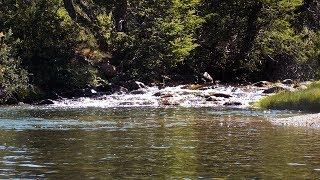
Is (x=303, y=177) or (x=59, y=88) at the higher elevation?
(x=59, y=88)

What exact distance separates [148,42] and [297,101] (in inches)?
908

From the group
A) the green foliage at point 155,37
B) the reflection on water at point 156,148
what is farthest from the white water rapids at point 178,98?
the reflection on water at point 156,148

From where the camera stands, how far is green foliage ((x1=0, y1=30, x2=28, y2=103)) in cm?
5134

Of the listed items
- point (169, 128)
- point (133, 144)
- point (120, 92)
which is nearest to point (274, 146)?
point (133, 144)

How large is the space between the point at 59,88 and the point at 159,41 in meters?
10.6

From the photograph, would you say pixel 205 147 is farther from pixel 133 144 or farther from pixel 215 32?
pixel 215 32

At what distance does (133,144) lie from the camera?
22266 millimetres

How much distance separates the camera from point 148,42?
202 ft

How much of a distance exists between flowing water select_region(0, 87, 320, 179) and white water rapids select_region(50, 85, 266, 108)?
9.54m

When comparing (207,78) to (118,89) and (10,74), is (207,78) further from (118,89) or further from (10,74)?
(10,74)

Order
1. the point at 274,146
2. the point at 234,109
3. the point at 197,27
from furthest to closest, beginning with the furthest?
the point at 197,27 → the point at 234,109 → the point at 274,146

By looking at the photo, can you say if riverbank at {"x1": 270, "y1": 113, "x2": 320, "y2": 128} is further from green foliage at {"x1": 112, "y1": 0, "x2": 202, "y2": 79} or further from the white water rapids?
green foliage at {"x1": 112, "y1": 0, "x2": 202, "y2": 79}

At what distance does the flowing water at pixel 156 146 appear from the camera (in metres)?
16.1

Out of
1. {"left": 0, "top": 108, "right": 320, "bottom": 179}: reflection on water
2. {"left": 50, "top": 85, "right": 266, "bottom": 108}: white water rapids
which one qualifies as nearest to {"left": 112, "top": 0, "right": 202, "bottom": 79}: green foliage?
{"left": 50, "top": 85, "right": 266, "bottom": 108}: white water rapids
